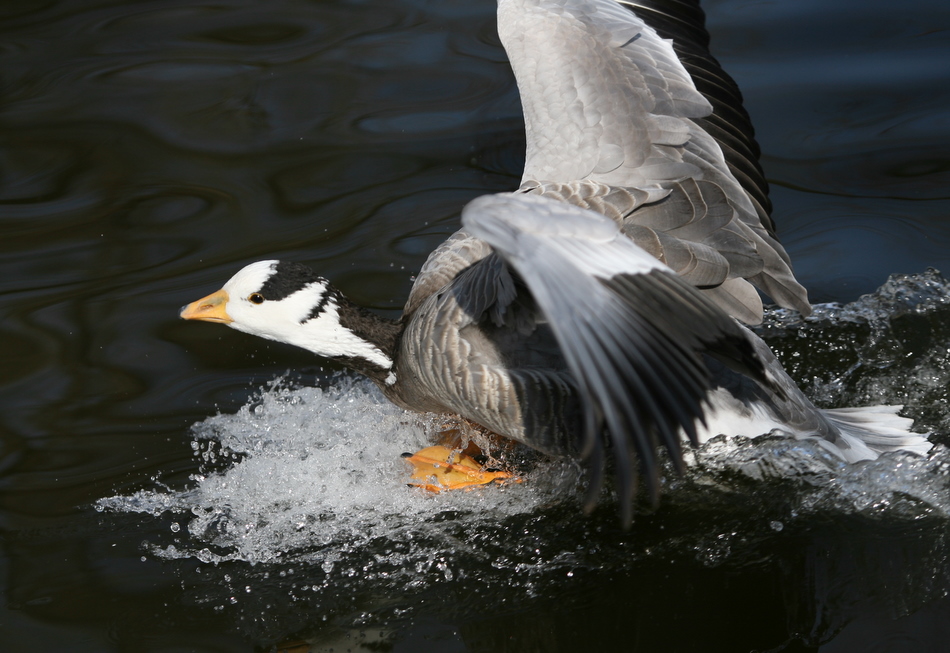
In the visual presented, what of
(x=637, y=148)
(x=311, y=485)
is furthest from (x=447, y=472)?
(x=637, y=148)

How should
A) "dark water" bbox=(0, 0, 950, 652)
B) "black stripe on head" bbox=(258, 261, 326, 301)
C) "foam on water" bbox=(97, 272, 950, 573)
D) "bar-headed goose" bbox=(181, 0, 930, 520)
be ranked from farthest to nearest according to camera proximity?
"black stripe on head" bbox=(258, 261, 326, 301), "foam on water" bbox=(97, 272, 950, 573), "dark water" bbox=(0, 0, 950, 652), "bar-headed goose" bbox=(181, 0, 930, 520)

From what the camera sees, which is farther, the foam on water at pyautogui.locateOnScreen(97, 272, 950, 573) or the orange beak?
the orange beak

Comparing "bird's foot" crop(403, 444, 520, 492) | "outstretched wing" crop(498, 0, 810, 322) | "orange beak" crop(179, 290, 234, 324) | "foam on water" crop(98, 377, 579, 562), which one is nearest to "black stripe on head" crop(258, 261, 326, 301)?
"orange beak" crop(179, 290, 234, 324)

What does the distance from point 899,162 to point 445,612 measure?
4.70 metres

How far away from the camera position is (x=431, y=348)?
366 cm

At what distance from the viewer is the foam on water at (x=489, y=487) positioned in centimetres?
361

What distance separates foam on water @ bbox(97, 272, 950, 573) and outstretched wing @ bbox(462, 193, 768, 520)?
1.16 metres

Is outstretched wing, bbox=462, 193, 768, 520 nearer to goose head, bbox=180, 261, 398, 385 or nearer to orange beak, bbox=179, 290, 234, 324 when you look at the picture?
goose head, bbox=180, 261, 398, 385

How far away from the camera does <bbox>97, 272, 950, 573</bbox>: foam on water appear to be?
3.61m

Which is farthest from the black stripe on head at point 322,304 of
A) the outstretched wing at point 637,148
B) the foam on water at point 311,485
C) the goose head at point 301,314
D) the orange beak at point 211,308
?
the outstretched wing at point 637,148

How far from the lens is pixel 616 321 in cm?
258

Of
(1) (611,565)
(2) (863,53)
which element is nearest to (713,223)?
(1) (611,565)

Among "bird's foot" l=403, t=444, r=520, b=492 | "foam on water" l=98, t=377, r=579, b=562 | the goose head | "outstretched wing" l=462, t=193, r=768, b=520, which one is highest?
"outstretched wing" l=462, t=193, r=768, b=520

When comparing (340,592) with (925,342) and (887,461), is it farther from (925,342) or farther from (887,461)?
(925,342)
